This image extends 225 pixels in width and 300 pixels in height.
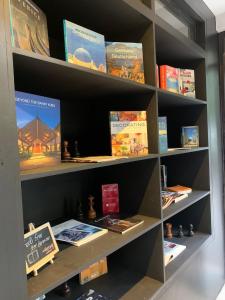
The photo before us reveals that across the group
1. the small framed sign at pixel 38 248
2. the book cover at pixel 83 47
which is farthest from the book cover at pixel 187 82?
the small framed sign at pixel 38 248

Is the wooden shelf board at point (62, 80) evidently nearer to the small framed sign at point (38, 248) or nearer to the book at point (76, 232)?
the small framed sign at point (38, 248)

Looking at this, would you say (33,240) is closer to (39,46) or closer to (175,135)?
(39,46)

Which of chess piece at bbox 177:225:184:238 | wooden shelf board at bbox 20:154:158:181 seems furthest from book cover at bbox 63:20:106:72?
chess piece at bbox 177:225:184:238

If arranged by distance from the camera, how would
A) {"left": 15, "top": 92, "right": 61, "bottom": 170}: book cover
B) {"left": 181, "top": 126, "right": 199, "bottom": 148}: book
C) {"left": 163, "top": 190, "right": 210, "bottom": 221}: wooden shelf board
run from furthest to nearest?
{"left": 181, "top": 126, "right": 199, "bottom": 148}: book
{"left": 163, "top": 190, "right": 210, "bottom": 221}: wooden shelf board
{"left": 15, "top": 92, "right": 61, "bottom": 170}: book cover

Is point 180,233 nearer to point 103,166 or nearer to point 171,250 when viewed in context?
point 171,250

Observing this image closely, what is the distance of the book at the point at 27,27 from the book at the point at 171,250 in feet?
4.51

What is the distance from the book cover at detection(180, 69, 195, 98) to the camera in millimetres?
1869

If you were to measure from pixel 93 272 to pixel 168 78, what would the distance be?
4.14ft

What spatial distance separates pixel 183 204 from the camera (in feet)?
5.79

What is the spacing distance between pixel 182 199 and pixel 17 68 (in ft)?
4.76

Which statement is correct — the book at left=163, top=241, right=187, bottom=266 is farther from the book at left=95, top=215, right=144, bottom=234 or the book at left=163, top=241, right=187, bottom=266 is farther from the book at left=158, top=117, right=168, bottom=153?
the book at left=158, top=117, right=168, bottom=153

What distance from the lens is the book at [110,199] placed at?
1.58 meters

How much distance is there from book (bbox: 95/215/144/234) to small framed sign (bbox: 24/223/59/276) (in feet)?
1.22

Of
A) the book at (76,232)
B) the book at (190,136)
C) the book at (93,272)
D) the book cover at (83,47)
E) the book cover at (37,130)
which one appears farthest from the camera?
the book at (190,136)
